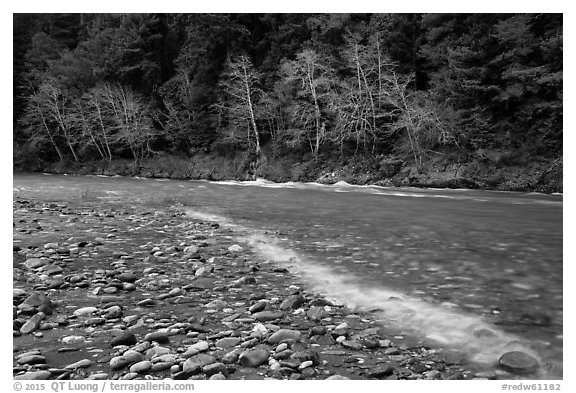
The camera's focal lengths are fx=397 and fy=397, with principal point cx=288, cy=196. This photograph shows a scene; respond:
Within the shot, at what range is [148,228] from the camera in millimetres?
8570

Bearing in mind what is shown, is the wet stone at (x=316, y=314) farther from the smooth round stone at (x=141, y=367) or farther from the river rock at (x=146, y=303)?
the river rock at (x=146, y=303)

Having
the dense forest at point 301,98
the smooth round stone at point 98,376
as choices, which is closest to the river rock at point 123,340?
the smooth round stone at point 98,376

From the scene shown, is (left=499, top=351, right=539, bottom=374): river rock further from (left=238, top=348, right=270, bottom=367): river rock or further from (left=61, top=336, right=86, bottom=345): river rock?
(left=61, top=336, right=86, bottom=345): river rock

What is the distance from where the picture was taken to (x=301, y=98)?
2691cm

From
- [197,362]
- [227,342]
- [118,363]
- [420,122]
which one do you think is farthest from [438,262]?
[420,122]

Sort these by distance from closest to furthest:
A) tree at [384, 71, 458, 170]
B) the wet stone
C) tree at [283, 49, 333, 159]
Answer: the wet stone
tree at [384, 71, 458, 170]
tree at [283, 49, 333, 159]

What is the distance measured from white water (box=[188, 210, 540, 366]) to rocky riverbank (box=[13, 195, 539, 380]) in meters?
0.17

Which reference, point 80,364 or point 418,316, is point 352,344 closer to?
point 418,316

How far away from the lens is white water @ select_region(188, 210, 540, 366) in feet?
10.6

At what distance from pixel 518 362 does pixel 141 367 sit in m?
2.76

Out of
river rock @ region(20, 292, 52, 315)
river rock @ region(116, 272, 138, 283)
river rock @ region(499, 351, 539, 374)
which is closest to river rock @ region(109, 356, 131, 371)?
river rock @ region(20, 292, 52, 315)

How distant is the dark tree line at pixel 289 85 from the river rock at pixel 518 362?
9595 millimetres

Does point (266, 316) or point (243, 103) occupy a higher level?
point (243, 103)
